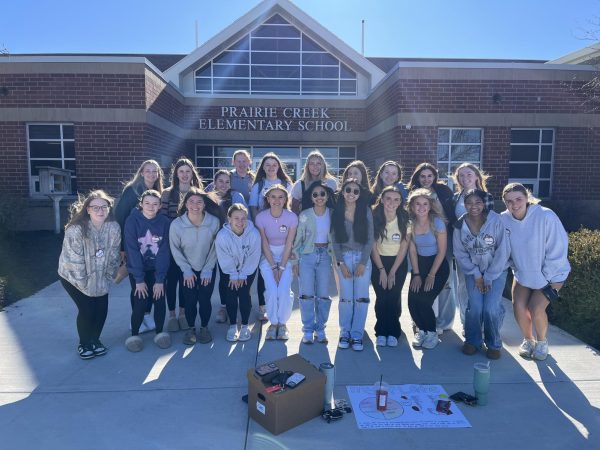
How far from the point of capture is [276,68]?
14.8 meters

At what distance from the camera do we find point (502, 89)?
10688 mm

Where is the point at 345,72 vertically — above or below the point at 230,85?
above

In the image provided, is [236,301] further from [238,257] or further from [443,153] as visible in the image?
[443,153]

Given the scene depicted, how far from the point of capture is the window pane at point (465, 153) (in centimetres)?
1106

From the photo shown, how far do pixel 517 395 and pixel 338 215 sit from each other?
7.30 feet

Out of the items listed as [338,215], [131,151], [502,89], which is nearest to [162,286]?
[338,215]

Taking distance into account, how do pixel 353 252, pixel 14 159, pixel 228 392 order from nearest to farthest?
pixel 228 392 → pixel 353 252 → pixel 14 159

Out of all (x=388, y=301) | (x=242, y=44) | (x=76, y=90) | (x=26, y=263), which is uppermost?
(x=242, y=44)

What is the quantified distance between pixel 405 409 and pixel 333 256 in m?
1.70

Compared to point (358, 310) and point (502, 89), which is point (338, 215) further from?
point (502, 89)

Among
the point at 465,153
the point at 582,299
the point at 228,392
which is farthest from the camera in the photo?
the point at 465,153

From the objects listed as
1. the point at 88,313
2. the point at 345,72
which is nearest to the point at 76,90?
the point at 88,313

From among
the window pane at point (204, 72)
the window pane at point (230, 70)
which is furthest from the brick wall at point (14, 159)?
the window pane at point (230, 70)

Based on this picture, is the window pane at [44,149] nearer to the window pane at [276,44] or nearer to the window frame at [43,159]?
the window frame at [43,159]
